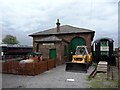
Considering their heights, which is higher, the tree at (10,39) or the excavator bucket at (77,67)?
the tree at (10,39)

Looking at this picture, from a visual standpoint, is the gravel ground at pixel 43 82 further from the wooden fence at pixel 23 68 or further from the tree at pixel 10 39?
the tree at pixel 10 39

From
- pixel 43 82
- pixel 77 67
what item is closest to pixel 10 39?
pixel 77 67

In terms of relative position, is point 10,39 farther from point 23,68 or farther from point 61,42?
point 23,68

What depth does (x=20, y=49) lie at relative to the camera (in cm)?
3753

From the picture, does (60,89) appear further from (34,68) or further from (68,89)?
(34,68)

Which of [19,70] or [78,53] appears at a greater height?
[78,53]

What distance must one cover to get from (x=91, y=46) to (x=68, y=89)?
17.2 meters

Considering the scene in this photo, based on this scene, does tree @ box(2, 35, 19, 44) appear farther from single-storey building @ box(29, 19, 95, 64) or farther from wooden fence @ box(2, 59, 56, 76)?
wooden fence @ box(2, 59, 56, 76)

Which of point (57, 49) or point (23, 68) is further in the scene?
point (57, 49)

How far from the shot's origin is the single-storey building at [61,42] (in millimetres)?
22062

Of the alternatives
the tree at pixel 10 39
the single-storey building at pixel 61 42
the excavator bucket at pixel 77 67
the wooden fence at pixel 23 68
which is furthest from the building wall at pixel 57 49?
the tree at pixel 10 39

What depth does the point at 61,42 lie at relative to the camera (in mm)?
22062

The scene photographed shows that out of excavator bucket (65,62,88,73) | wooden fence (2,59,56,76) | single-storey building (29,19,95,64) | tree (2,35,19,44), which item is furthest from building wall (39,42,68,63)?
tree (2,35,19,44)

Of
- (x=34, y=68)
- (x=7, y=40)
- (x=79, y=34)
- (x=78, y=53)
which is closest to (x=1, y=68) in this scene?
(x=34, y=68)
